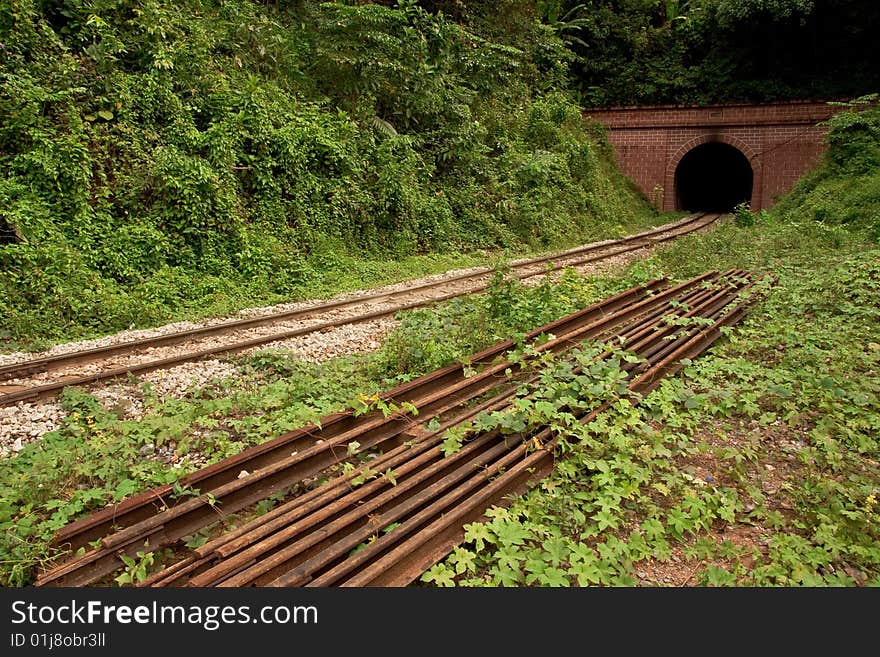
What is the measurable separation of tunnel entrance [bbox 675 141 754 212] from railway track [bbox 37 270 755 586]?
2670 centimetres

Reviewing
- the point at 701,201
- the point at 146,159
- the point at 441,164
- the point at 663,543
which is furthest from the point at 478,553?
the point at 701,201

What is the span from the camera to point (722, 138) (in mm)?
25062

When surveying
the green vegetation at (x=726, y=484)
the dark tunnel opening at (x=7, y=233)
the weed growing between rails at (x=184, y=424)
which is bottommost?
the green vegetation at (x=726, y=484)

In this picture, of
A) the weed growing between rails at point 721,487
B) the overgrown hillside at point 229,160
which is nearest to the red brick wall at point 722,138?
the overgrown hillside at point 229,160

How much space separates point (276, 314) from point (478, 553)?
595cm

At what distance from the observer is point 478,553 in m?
3.39

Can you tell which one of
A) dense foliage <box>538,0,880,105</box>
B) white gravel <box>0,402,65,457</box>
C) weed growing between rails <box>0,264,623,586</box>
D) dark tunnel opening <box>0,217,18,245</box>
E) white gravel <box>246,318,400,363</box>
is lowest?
white gravel <box>246,318,400,363</box>

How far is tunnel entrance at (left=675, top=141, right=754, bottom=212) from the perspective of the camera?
1160 inches

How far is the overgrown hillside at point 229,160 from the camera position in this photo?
8711mm

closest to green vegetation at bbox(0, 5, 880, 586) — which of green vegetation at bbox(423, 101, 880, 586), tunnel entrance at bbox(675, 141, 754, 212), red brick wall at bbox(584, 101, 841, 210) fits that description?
green vegetation at bbox(423, 101, 880, 586)

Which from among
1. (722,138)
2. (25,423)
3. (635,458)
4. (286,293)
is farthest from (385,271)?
(722,138)

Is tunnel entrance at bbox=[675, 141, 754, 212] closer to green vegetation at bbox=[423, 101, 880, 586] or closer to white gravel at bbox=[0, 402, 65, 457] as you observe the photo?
green vegetation at bbox=[423, 101, 880, 586]

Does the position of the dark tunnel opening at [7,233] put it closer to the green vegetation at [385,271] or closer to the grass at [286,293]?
the green vegetation at [385,271]

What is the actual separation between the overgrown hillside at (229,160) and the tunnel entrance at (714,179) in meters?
14.4
